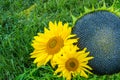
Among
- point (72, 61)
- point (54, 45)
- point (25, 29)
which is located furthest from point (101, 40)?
point (25, 29)

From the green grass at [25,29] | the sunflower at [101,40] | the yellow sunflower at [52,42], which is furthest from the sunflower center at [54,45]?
the green grass at [25,29]

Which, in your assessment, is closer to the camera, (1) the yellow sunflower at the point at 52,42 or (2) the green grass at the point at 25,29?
(1) the yellow sunflower at the point at 52,42

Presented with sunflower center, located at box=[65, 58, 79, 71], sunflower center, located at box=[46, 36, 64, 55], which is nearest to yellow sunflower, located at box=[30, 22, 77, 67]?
sunflower center, located at box=[46, 36, 64, 55]

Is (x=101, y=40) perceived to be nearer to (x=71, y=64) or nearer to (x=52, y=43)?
(x=71, y=64)

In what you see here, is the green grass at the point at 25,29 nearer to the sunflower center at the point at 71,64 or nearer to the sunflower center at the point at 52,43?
the sunflower center at the point at 71,64

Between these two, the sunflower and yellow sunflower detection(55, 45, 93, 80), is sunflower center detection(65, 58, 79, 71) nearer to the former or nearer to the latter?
yellow sunflower detection(55, 45, 93, 80)

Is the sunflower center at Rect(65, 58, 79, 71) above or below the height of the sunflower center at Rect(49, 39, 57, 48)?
below

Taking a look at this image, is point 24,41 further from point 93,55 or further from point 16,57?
point 93,55
